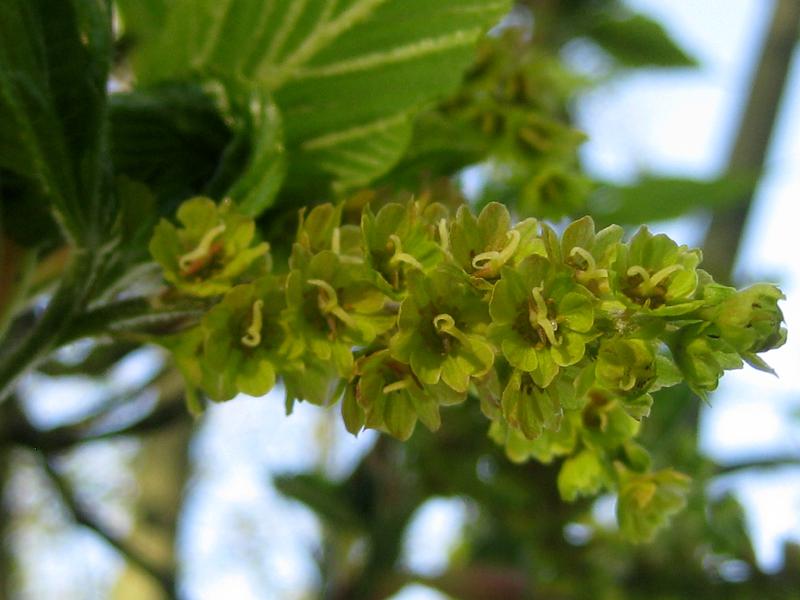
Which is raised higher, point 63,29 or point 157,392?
point 63,29

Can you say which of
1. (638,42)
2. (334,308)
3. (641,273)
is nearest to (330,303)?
(334,308)

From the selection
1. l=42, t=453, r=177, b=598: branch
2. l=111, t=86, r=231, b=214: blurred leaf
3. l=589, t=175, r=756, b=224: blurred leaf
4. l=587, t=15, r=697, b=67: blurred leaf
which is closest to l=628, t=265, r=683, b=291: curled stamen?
l=111, t=86, r=231, b=214: blurred leaf

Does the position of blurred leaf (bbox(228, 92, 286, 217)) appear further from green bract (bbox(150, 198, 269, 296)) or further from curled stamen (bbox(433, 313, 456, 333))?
curled stamen (bbox(433, 313, 456, 333))

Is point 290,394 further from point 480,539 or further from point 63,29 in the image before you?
point 480,539

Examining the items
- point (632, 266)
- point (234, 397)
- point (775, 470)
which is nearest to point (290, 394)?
point (234, 397)

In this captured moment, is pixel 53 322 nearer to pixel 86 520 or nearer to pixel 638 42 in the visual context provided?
pixel 86 520

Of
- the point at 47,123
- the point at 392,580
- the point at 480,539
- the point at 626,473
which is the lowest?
the point at 480,539

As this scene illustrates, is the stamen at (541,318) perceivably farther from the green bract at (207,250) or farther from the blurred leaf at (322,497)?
the blurred leaf at (322,497)
